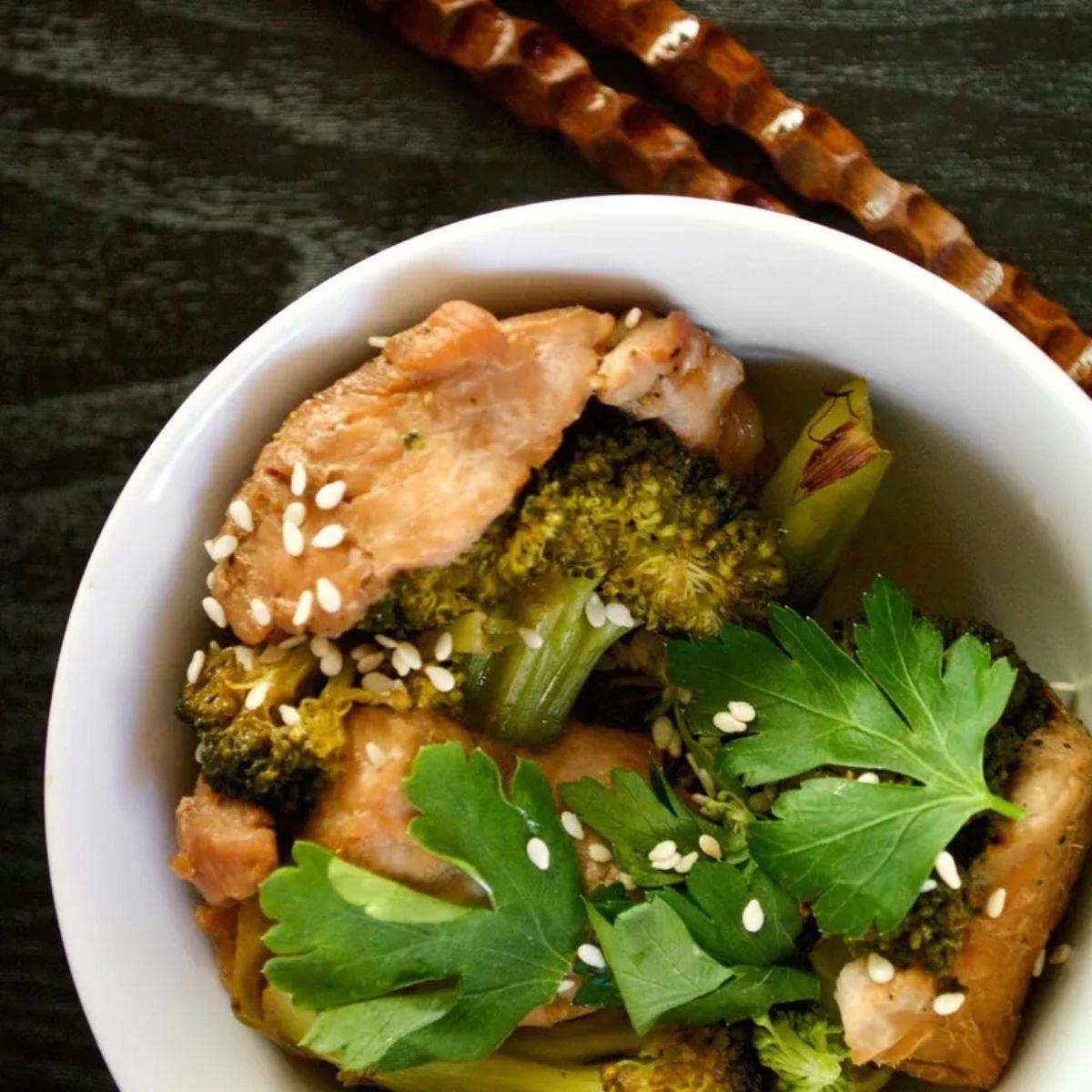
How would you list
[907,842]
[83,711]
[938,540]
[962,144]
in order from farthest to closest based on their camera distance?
[962,144] → [938,540] → [83,711] → [907,842]

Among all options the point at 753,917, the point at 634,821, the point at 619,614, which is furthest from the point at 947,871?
the point at 619,614

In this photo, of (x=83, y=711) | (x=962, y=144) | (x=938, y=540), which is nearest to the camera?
(x=83, y=711)

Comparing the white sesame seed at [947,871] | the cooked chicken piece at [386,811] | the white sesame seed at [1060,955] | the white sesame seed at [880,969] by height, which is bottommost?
the cooked chicken piece at [386,811]

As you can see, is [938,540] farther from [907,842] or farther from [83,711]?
[83,711]

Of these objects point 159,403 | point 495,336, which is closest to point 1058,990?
point 495,336

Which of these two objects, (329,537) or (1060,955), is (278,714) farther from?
(1060,955)

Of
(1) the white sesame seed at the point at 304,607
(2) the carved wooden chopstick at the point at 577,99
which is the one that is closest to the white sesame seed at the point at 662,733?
(1) the white sesame seed at the point at 304,607

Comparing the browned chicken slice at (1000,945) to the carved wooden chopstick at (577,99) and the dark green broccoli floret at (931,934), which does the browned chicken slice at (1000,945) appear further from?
the carved wooden chopstick at (577,99)
